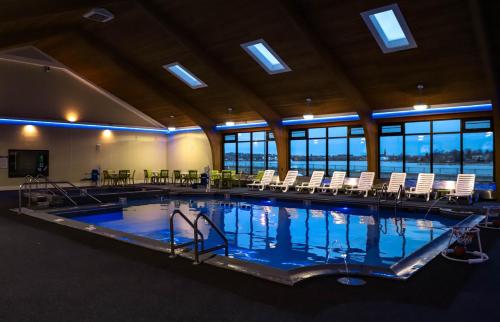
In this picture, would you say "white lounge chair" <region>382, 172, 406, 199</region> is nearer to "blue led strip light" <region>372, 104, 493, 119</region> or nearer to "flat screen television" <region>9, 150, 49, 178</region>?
"blue led strip light" <region>372, 104, 493, 119</region>

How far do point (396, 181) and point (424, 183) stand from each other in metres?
0.80

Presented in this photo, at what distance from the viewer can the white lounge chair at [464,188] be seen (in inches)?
393

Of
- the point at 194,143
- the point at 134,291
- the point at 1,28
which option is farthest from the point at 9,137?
the point at 134,291

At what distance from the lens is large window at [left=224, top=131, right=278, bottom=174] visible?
16.3 meters

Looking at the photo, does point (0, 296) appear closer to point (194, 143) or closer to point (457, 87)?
point (457, 87)

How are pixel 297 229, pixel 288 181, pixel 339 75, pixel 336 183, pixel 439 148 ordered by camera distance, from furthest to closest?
pixel 288 181 < pixel 336 183 < pixel 439 148 < pixel 339 75 < pixel 297 229

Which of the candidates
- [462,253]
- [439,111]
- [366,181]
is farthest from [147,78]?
[462,253]

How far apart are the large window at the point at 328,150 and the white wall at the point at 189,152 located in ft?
15.9

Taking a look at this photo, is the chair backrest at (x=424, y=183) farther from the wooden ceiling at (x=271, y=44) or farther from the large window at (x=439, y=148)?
the wooden ceiling at (x=271, y=44)

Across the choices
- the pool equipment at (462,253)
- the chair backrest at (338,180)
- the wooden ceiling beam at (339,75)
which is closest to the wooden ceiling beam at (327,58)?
the wooden ceiling beam at (339,75)

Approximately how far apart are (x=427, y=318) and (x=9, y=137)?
16.0 metres

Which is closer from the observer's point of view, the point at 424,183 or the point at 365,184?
the point at 424,183

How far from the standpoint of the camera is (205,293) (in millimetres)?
3301

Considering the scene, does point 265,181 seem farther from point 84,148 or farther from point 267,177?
point 84,148
